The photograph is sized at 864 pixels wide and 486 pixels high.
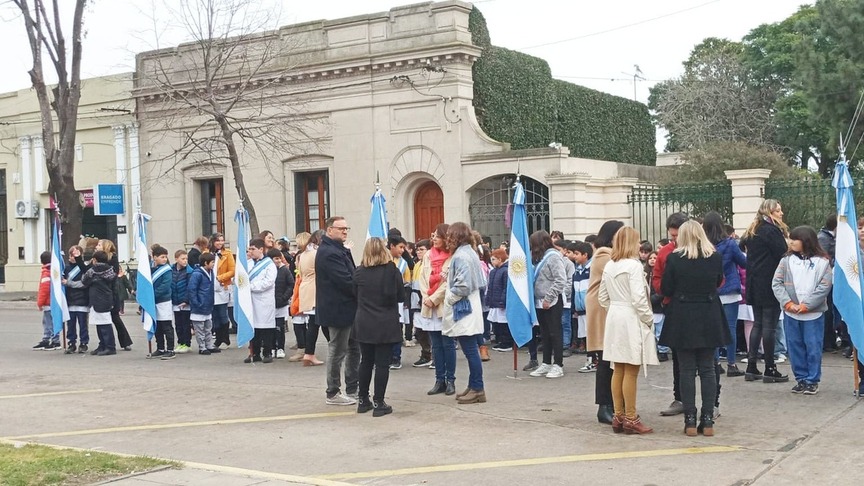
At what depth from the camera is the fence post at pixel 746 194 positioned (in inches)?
815

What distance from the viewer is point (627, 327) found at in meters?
8.79

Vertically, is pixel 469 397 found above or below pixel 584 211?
below

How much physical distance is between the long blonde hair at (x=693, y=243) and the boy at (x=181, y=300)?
362 inches

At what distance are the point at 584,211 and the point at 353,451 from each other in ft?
50.0

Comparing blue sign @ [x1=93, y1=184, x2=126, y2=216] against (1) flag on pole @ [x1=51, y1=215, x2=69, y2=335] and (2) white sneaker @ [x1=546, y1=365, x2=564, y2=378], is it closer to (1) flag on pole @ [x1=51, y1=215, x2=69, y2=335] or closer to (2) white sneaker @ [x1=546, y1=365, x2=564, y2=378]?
(1) flag on pole @ [x1=51, y1=215, x2=69, y2=335]

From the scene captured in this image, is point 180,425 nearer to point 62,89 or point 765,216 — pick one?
point 765,216

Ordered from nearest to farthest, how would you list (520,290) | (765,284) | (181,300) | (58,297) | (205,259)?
1. (765,284)
2. (520,290)
3. (181,300)
4. (205,259)
5. (58,297)

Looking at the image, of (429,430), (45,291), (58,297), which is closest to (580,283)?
(429,430)

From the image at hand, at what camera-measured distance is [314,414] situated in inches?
412

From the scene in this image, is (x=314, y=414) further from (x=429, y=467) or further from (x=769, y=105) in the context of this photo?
(x=769, y=105)

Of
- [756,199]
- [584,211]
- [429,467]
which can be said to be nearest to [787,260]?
[429,467]

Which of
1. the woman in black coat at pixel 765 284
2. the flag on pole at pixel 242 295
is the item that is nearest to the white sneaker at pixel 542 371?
the woman in black coat at pixel 765 284

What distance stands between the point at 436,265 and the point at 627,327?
135 inches

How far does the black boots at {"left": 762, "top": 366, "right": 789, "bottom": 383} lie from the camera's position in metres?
11.4
